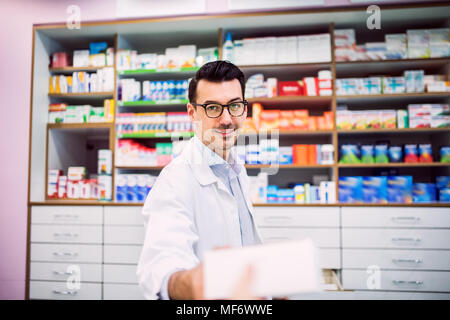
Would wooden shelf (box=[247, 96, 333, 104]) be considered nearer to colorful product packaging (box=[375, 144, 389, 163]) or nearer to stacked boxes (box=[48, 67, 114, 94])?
colorful product packaging (box=[375, 144, 389, 163])

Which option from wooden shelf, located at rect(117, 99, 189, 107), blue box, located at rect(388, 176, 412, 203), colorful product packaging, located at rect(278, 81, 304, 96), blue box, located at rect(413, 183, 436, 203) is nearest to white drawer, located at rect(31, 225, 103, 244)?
wooden shelf, located at rect(117, 99, 189, 107)

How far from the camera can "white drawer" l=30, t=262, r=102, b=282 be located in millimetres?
3166

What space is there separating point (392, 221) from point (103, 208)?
2.96m

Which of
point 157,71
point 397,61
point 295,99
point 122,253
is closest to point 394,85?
point 397,61

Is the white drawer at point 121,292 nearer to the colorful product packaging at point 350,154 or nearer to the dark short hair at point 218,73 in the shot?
the colorful product packaging at point 350,154

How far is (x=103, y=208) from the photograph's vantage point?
321 centimetres

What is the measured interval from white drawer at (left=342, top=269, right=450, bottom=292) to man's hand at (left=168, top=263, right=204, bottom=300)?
8.91ft

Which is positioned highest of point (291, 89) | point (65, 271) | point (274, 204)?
point (291, 89)

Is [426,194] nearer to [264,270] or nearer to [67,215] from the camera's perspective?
[264,270]

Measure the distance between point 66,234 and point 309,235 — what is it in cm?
256

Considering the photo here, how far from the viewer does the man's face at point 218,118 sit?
3.35 ft

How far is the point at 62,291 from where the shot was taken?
3.20 m
